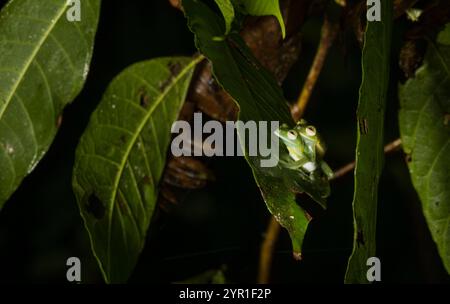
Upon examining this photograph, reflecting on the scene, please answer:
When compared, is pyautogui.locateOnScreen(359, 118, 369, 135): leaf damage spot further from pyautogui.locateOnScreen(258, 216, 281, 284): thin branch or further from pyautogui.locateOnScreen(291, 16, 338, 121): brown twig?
pyautogui.locateOnScreen(258, 216, 281, 284): thin branch

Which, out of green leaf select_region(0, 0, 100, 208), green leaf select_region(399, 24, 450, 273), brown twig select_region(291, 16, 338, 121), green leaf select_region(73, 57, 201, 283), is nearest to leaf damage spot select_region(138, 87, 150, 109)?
green leaf select_region(73, 57, 201, 283)

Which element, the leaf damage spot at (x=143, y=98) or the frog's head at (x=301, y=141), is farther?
the leaf damage spot at (x=143, y=98)

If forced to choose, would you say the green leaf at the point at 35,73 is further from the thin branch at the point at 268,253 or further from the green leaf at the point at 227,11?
the thin branch at the point at 268,253

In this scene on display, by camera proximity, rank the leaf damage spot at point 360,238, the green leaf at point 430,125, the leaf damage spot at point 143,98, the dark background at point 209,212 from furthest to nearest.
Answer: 1. the dark background at point 209,212
2. the leaf damage spot at point 143,98
3. the green leaf at point 430,125
4. the leaf damage spot at point 360,238

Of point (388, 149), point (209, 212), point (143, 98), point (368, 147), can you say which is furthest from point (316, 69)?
point (209, 212)

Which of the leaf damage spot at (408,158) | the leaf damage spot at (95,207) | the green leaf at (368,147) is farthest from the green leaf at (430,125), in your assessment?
the leaf damage spot at (95,207)

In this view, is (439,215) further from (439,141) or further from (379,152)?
(379,152)

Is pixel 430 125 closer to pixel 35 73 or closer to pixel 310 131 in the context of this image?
pixel 310 131

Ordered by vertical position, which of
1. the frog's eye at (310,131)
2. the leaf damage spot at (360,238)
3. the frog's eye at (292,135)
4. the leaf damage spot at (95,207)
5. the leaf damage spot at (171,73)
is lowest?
the leaf damage spot at (360,238)
